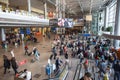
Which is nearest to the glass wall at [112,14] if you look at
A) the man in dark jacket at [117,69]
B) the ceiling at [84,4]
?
the ceiling at [84,4]

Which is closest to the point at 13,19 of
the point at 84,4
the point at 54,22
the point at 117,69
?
the point at 117,69

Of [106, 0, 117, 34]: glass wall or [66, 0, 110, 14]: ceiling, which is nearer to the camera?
[106, 0, 117, 34]: glass wall

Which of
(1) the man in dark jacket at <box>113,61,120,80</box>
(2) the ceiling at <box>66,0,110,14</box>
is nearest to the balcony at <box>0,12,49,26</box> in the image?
(1) the man in dark jacket at <box>113,61,120,80</box>

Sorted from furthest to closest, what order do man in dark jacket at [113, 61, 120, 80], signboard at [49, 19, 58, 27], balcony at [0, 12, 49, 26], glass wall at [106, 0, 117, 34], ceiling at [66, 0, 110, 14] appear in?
ceiling at [66, 0, 110, 14] < glass wall at [106, 0, 117, 34] < signboard at [49, 19, 58, 27] < balcony at [0, 12, 49, 26] < man in dark jacket at [113, 61, 120, 80]

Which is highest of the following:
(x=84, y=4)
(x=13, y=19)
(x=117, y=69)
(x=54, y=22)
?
(x=84, y=4)

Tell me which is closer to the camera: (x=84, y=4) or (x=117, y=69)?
(x=117, y=69)

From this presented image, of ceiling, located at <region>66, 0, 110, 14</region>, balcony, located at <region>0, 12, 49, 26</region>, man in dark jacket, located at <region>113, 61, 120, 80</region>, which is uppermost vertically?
ceiling, located at <region>66, 0, 110, 14</region>

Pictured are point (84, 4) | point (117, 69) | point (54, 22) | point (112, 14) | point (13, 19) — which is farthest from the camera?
point (84, 4)

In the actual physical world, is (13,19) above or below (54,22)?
below

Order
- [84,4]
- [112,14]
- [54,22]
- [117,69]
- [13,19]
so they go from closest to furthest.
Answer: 1. [117,69]
2. [13,19]
3. [54,22]
4. [112,14]
5. [84,4]

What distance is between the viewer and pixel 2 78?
8102 mm

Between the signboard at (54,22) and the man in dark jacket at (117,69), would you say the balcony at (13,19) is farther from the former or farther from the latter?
the man in dark jacket at (117,69)

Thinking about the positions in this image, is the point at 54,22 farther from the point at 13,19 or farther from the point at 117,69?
the point at 117,69

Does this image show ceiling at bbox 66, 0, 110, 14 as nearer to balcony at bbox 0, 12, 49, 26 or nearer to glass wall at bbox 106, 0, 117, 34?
glass wall at bbox 106, 0, 117, 34
